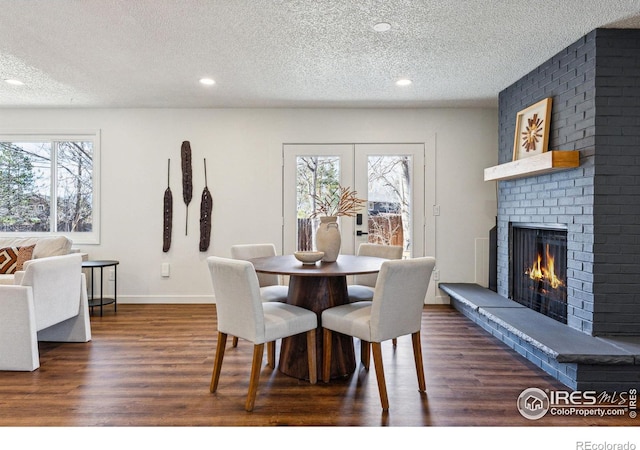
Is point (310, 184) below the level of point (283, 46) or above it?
below

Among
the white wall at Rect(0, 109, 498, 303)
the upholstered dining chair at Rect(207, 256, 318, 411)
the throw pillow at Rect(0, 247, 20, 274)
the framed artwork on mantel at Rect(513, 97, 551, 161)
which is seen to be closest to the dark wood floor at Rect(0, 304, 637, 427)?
the upholstered dining chair at Rect(207, 256, 318, 411)

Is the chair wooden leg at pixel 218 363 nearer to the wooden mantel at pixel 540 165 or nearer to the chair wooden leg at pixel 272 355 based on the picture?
the chair wooden leg at pixel 272 355

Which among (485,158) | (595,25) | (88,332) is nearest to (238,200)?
(88,332)

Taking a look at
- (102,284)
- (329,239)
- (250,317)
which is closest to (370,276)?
(329,239)

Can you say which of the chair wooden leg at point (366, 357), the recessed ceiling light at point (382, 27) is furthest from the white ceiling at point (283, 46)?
the chair wooden leg at point (366, 357)

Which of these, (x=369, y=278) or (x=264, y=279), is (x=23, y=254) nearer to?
(x=264, y=279)

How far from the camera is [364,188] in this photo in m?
4.72

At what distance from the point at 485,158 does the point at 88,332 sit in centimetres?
452

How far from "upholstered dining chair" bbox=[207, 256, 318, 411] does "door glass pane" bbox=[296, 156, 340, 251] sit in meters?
2.31

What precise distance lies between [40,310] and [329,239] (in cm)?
219

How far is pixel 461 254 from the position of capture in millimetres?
4750

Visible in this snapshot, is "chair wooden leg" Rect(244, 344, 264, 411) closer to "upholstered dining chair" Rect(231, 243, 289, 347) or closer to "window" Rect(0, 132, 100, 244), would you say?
"upholstered dining chair" Rect(231, 243, 289, 347)

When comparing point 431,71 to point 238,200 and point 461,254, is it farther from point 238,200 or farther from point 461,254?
point 238,200
